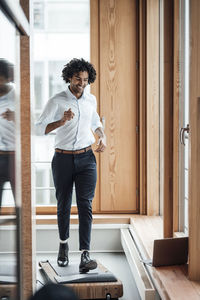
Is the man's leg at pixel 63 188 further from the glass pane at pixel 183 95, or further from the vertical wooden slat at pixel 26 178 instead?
the vertical wooden slat at pixel 26 178

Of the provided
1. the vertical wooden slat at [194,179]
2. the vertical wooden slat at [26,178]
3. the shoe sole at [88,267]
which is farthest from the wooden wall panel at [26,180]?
the shoe sole at [88,267]

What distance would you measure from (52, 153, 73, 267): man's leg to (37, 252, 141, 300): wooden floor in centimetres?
26

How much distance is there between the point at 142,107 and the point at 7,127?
3.03 m

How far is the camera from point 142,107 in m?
4.14

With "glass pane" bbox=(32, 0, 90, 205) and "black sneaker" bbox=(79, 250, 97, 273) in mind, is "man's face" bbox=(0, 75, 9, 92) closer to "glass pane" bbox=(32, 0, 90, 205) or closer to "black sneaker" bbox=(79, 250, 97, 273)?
"black sneaker" bbox=(79, 250, 97, 273)

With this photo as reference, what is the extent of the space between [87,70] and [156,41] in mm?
1178

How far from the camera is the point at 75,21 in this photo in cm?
420

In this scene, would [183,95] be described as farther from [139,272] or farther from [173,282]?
[173,282]

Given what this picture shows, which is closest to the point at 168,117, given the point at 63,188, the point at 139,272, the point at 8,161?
the point at 63,188

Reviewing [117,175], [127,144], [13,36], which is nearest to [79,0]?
[127,144]

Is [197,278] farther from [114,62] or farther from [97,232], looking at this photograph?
[114,62]

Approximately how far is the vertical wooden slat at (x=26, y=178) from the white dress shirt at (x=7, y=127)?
29 centimetres

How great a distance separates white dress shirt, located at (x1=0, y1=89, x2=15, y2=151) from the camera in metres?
1.11

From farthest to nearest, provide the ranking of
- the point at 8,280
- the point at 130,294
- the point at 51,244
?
the point at 51,244, the point at 130,294, the point at 8,280
